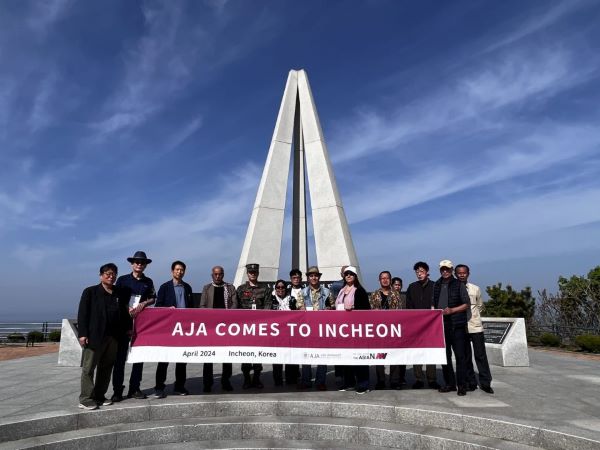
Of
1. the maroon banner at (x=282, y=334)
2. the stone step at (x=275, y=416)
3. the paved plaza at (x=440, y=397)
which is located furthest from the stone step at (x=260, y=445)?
the maroon banner at (x=282, y=334)

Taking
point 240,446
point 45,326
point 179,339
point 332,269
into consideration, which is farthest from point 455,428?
point 45,326

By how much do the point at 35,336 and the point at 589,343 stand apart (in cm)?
2226

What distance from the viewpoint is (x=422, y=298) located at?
6.51 meters

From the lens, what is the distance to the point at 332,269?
44.1 ft

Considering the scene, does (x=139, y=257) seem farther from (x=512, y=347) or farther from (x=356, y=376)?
(x=512, y=347)

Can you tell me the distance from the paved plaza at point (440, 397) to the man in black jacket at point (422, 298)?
0.27 meters

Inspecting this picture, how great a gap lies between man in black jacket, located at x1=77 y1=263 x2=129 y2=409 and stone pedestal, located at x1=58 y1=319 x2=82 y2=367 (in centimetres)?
443

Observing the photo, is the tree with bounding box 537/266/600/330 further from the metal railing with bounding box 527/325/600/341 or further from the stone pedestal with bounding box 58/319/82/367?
the stone pedestal with bounding box 58/319/82/367

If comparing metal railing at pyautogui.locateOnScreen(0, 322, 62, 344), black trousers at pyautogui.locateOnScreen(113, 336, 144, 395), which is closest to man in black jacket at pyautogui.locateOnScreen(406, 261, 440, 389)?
black trousers at pyautogui.locateOnScreen(113, 336, 144, 395)

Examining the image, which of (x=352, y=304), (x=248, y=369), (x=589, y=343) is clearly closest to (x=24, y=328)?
(x=248, y=369)

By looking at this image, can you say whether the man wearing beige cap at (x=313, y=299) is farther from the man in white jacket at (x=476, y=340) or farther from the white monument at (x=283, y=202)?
the white monument at (x=283, y=202)

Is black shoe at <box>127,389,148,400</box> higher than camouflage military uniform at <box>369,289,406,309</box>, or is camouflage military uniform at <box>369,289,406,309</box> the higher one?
camouflage military uniform at <box>369,289,406,309</box>

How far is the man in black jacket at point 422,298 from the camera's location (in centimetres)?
644

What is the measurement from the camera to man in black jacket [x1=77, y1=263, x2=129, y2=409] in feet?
16.9
